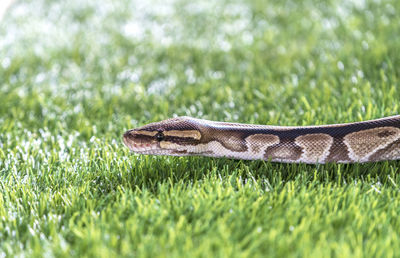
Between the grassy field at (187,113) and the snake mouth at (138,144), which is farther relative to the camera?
the snake mouth at (138,144)

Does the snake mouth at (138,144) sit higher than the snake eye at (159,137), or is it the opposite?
the snake eye at (159,137)

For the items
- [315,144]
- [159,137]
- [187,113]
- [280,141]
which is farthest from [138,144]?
[187,113]

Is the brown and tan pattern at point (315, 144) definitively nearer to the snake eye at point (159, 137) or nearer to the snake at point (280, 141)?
the snake at point (280, 141)

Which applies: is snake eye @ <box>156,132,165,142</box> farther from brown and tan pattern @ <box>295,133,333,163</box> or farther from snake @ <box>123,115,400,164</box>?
brown and tan pattern @ <box>295,133,333,163</box>

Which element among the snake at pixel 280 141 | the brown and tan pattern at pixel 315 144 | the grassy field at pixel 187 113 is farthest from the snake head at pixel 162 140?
the brown and tan pattern at pixel 315 144

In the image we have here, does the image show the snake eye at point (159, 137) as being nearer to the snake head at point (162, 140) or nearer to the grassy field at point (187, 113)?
the snake head at point (162, 140)

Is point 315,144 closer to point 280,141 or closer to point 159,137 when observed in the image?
point 280,141

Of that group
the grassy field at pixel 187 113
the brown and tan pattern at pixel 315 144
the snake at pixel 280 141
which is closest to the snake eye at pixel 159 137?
the snake at pixel 280 141
